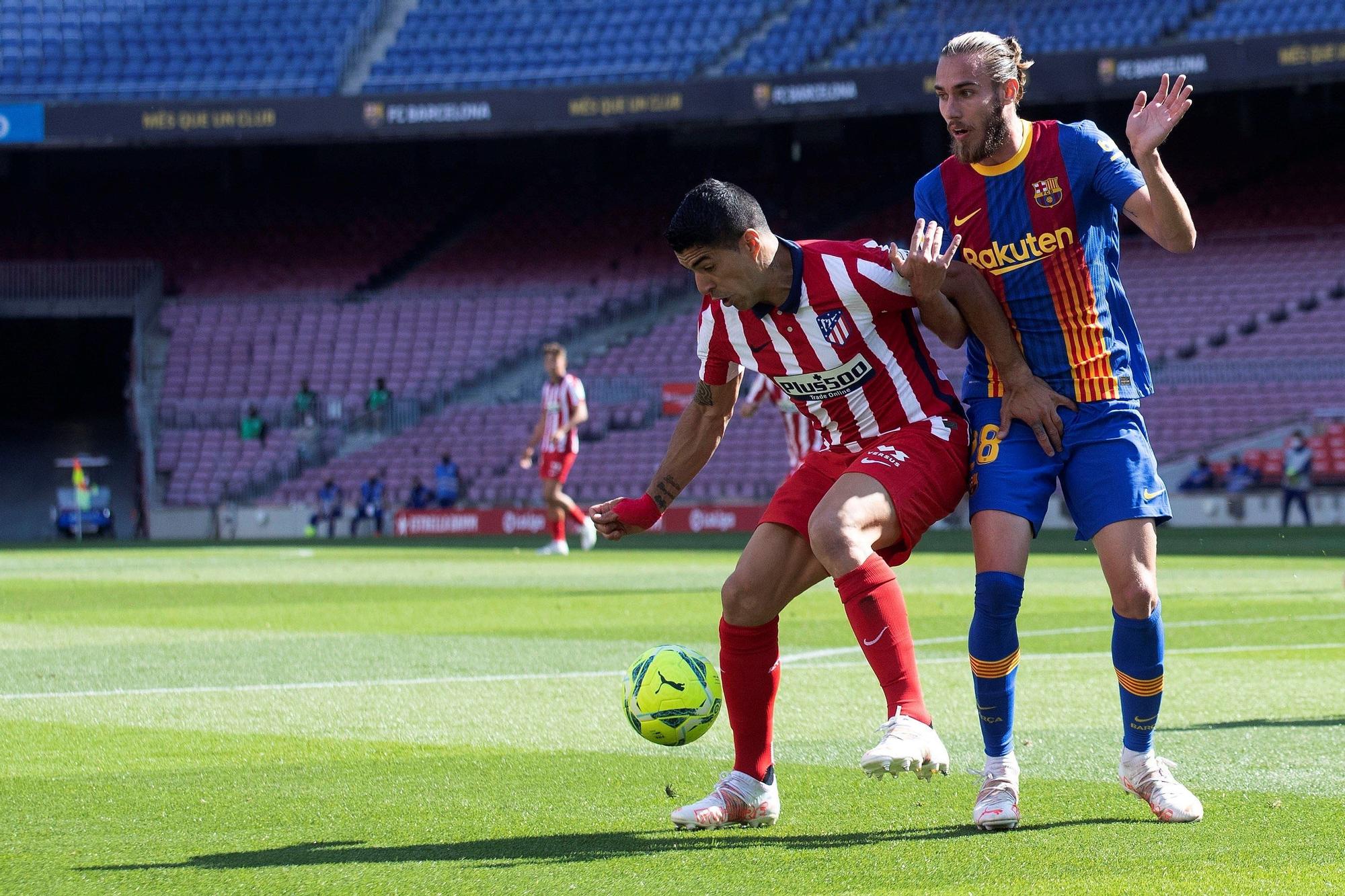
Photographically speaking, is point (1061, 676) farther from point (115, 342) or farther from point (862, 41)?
point (115, 342)

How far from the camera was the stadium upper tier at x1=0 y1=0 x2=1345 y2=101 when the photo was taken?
33938 mm

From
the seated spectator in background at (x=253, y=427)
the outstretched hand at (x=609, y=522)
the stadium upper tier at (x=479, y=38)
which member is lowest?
the outstretched hand at (x=609, y=522)

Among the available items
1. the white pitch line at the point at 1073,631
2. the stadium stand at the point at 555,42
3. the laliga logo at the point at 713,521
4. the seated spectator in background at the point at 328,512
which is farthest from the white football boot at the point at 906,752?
the stadium stand at the point at 555,42

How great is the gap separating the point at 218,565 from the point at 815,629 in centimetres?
1076

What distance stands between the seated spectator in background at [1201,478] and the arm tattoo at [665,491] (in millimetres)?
23265

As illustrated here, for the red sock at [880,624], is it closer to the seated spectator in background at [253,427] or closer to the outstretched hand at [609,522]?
the outstretched hand at [609,522]

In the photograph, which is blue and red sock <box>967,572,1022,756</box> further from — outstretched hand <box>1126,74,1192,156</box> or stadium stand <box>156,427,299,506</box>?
stadium stand <box>156,427,299,506</box>

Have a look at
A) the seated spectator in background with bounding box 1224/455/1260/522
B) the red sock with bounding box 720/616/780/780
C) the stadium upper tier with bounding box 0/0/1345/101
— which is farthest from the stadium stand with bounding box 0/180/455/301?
the red sock with bounding box 720/616/780/780

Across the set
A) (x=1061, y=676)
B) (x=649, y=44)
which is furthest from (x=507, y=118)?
(x=1061, y=676)

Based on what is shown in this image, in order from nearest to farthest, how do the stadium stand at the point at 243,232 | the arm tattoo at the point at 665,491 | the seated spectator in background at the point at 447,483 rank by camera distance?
1. the arm tattoo at the point at 665,491
2. the seated spectator in background at the point at 447,483
3. the stadium stand at the point at 243,232

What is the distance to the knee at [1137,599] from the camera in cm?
462

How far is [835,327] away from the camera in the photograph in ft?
15.9

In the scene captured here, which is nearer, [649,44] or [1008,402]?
[1008,402]

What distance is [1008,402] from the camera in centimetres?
480
